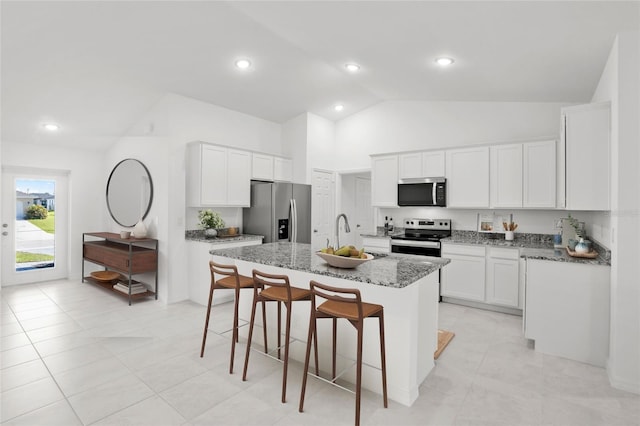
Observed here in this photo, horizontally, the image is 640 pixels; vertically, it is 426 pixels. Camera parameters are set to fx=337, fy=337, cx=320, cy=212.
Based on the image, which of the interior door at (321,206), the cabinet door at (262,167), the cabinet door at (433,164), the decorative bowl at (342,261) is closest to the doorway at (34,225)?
the cabinet door at (262,167)

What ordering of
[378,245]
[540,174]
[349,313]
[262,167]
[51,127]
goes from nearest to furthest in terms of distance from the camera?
[349,313] < [540,174] < [51,127] < [378,245] < [262,167]

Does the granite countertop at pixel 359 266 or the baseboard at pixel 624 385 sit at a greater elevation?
the granite countertop at pixel 359 266

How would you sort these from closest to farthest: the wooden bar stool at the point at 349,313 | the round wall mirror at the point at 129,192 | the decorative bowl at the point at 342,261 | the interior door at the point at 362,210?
the wooden bar stool at the point at 349,313, the decorative bowl at the point at 342,261, the round wall mirror at the point at 129,192, the interior door at the point at 362,210

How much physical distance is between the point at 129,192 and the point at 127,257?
129cm

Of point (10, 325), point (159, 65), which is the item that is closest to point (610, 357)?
point (159, 65)

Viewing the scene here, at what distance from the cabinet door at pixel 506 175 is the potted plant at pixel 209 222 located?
3954 mm

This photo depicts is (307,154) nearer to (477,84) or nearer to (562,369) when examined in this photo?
(477,84)

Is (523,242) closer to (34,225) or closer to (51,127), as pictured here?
(51,127)

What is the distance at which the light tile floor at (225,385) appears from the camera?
220 centimetres

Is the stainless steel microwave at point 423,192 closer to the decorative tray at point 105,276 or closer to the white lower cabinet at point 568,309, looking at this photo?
the white lower cabinet at point 568,309

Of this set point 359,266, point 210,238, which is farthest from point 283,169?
point 359,266

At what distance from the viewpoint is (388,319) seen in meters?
2.40

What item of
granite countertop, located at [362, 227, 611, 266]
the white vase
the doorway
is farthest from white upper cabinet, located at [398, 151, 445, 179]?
the doorway

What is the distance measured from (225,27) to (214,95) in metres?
1.60
